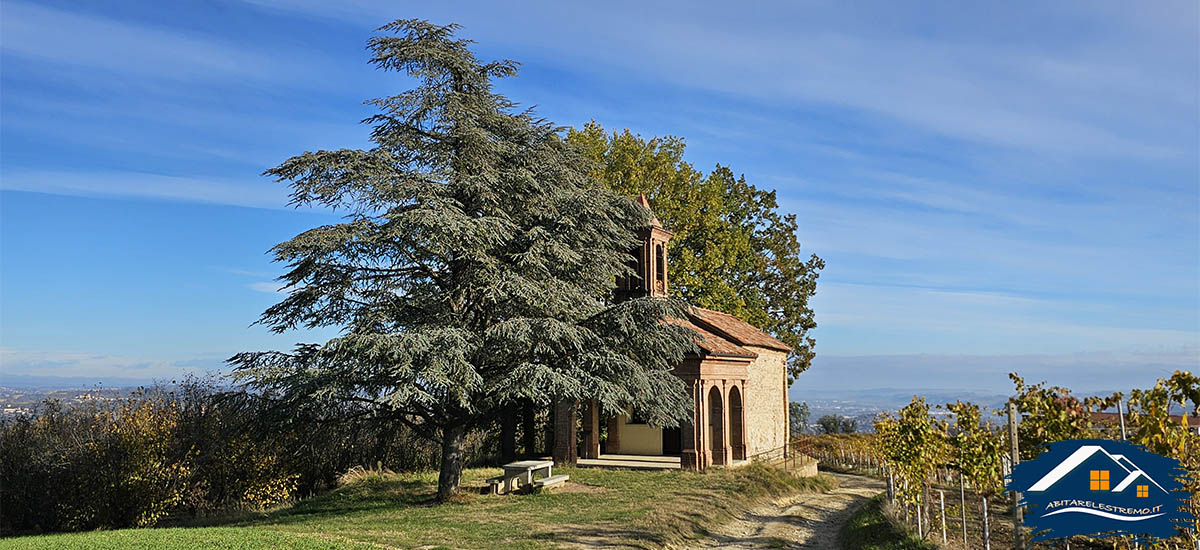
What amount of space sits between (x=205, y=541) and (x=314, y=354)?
5353 mm

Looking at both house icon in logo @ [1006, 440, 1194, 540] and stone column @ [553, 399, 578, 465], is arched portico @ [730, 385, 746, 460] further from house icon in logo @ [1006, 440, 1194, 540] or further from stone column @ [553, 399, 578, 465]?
house icon in logo @ [1006, 440, 1194, 540]

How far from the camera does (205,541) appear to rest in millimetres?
12750

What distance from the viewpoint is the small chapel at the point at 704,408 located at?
2400 centimetres

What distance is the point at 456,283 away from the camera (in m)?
19.2

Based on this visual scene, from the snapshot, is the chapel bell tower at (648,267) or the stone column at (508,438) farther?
the chapel bell tower at (648,267)

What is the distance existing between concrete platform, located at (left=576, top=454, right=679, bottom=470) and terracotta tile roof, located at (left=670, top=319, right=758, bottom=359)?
3.74 metres

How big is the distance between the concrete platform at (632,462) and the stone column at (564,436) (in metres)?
0.41

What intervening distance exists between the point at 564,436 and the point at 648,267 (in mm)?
6536

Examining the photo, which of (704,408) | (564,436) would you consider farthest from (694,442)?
(564,436)

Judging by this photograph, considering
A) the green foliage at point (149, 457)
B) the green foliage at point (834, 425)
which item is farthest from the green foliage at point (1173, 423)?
the green foliage at point (834, 425)

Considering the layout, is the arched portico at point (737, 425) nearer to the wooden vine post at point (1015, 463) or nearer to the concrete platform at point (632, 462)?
the concrete platform at point (632, 462)

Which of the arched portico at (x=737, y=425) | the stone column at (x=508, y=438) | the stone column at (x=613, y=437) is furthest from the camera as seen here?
the stone column at (x=613, y=437)

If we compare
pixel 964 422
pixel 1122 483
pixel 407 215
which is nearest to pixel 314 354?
pixel 407 215

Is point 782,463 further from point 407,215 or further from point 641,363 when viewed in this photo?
point 407,215
